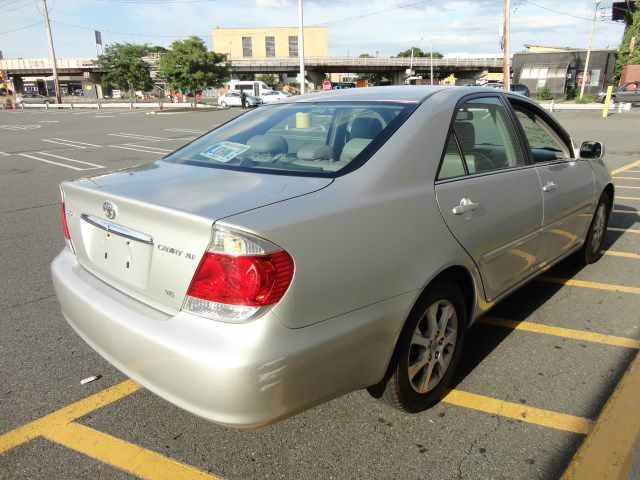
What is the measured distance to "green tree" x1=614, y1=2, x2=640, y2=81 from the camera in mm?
46875

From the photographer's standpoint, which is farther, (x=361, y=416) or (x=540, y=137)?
(x=540, y=137)

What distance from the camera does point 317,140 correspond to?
9.50 feet

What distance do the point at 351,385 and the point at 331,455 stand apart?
16.4 inches

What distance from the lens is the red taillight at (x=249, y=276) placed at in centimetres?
179

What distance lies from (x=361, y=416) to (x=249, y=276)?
118 centimetres

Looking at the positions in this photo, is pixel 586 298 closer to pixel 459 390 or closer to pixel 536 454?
pixel 459 390

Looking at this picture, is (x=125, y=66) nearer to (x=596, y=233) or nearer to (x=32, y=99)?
(x=32, y=99)

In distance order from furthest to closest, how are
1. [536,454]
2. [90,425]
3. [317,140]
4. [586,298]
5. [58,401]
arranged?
[586,298], [317,140], [58,401], [90,425], [536,454]

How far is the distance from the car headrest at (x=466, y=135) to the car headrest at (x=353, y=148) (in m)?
0.59

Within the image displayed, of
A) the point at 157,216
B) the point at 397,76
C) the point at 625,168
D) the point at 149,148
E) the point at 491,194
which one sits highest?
the point at 397,76

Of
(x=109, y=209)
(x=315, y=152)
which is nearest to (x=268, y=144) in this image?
(x=315, y=152)

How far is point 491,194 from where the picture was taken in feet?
A: 9.22

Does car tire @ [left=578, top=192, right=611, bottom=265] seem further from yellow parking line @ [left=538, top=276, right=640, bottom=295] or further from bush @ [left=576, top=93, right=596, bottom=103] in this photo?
bush @ [left=576, top=93, right=596, bottom=103]

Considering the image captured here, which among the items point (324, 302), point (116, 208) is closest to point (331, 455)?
point (324, 302)
